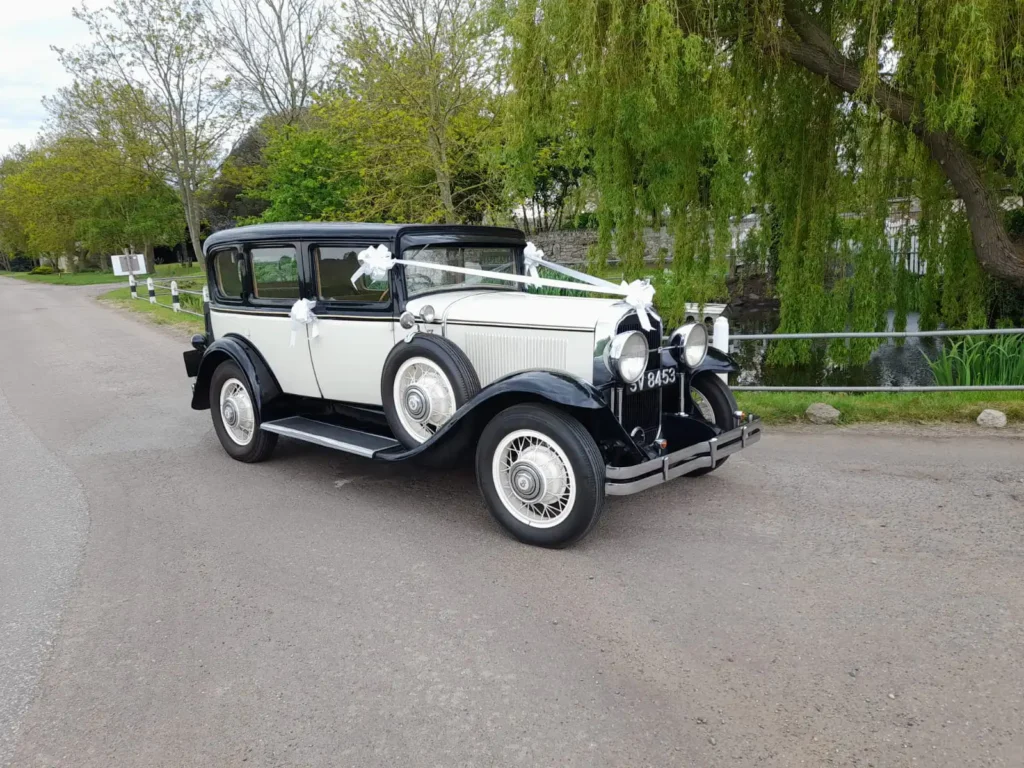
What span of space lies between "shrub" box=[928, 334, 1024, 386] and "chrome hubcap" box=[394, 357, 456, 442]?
18.6 ft

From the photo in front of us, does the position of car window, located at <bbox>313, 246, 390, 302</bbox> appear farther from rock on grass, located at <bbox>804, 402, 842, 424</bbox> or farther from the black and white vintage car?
rock on grass, located at <bbox>804, 402, 842, 424</bbox>

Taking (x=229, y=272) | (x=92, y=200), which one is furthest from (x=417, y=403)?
(x=92, y=200)

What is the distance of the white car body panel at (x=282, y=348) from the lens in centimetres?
590

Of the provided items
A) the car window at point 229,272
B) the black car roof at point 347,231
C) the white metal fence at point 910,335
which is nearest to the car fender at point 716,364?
the white metal fence at point 910,335

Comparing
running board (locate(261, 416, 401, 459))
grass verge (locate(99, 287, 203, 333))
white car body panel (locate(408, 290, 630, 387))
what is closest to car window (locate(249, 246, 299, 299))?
running board (locate(261, 416, 401, 459))

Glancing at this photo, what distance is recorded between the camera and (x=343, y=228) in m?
5.51

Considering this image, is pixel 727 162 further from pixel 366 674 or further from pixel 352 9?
pixel 352 9

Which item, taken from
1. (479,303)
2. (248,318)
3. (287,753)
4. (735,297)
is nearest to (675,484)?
(479,303)

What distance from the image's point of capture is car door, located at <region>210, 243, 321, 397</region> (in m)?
5.88

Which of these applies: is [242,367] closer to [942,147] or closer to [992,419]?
[992,419]

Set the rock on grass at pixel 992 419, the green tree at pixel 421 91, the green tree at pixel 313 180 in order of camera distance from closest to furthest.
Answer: the rock on grass at pixel 992 419 → the green tree at pixel 421 91 → the green tree at pixel 313 180

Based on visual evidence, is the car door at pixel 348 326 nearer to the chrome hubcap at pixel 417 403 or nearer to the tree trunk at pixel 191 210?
the chrome hubcap at pixel 417 403

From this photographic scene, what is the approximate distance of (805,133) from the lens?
883 centimetres

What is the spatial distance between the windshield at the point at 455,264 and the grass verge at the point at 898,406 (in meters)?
2.94
